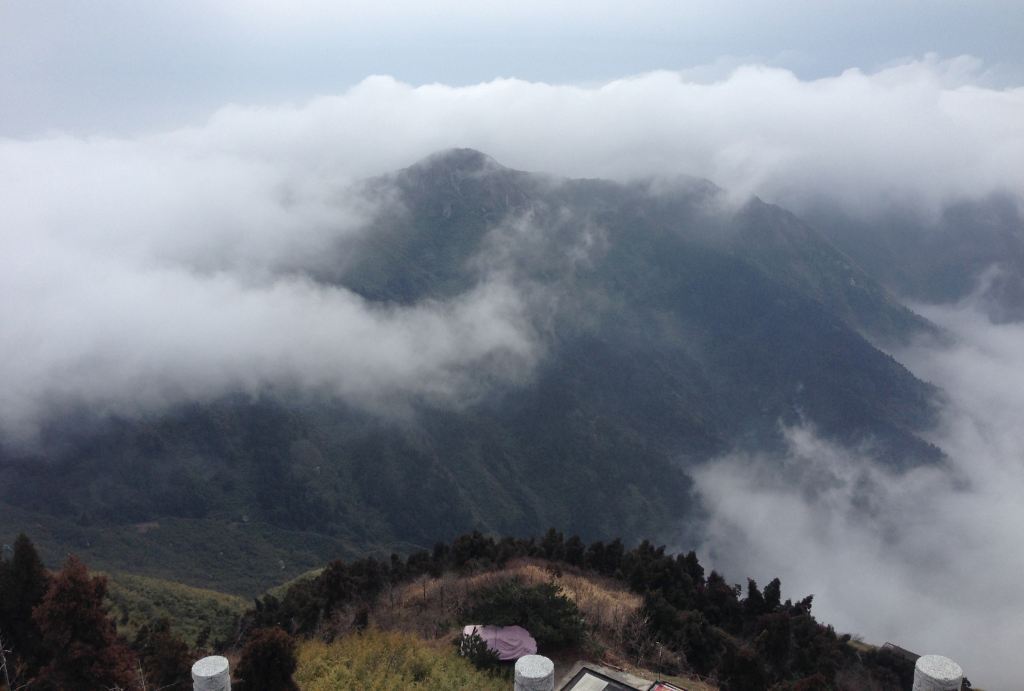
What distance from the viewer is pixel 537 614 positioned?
2677 centimetres

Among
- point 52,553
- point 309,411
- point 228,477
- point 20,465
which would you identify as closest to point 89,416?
point 20,465

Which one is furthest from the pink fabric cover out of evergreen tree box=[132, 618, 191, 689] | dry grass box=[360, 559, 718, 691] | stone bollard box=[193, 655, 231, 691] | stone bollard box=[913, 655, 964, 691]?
stone bollard box=[913, 655, 964, 691]

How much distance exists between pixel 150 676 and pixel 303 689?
8.70 meters

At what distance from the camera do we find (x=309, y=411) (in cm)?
19462

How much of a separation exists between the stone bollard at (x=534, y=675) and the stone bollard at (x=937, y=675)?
7.85m

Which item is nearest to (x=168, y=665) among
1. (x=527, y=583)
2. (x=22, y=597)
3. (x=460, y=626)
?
(x=22, y=597)

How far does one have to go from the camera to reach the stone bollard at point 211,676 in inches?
618

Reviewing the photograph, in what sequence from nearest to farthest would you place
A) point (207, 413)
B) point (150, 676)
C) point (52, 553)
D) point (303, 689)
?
point (303, 689) → point (150, 676) → point (52, 553) → point (207, 413)

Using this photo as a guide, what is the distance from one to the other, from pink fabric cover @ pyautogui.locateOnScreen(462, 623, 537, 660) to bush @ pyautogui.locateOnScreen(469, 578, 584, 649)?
375 mm

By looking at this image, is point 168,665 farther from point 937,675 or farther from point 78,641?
point 937,675

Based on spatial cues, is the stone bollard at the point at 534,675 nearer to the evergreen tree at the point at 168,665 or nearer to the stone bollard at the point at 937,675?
the stone bollard at the point at 937,675

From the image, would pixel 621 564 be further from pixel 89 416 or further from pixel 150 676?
pixel 89 416

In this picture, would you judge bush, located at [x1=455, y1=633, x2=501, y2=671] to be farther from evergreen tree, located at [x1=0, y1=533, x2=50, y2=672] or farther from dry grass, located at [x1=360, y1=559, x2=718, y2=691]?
evergreen tree, located at [x1=0, y1=533, x2=50, y2=672]

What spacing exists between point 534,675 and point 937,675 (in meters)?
8.51
